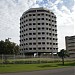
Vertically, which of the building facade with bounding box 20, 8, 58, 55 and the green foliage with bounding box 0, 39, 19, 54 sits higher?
the building facade with bounding box 20, 8, 58, 55

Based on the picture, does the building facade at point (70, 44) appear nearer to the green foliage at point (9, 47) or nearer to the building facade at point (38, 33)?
the building facade at point (38, 33)

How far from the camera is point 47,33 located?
106m

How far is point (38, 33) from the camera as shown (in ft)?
346

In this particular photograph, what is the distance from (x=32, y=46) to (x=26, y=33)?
8.78 m

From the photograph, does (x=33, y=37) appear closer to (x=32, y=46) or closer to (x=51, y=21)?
(x=32, y=46)

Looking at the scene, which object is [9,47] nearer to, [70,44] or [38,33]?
[38,33]

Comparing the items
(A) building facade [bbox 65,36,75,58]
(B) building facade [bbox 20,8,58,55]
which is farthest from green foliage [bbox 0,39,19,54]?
(A) building facade [bbox 65,36,75,58]

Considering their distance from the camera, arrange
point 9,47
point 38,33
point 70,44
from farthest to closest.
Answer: point 70,44 → point 38,33 → point 9,47

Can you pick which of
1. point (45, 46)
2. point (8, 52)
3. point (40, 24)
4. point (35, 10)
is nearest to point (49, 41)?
point (45, 46)

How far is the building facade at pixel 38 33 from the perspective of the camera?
10375cm

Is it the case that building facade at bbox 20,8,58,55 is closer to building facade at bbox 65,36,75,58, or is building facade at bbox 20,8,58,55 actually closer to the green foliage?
building facade at bbox 65,36,75,58

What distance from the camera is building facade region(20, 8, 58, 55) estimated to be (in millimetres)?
103750

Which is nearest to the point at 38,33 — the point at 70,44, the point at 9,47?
the point at 70,44

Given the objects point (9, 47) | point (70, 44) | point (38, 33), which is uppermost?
point (38, 33)
